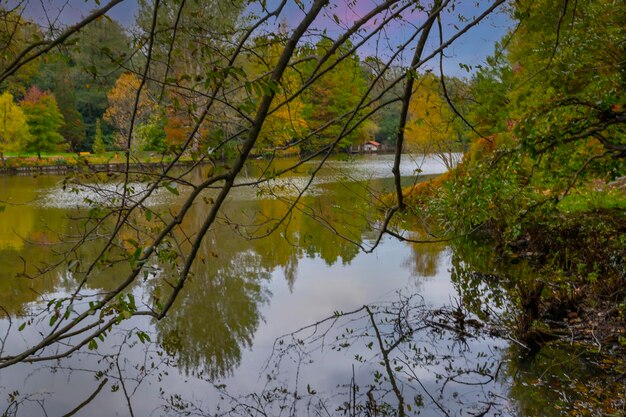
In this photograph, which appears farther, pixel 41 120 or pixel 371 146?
pixel 371 146

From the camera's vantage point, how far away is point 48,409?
3666 millimetres

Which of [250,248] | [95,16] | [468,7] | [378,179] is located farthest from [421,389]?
[378,179]

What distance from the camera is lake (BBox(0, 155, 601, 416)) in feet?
11.6

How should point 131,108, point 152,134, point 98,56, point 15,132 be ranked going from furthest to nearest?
point 15,132, point 131,108, point 152,134, point 98,56

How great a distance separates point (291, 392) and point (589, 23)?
15.6ft

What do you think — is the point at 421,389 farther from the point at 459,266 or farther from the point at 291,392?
the point at 459,266

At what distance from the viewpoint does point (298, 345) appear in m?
4.66

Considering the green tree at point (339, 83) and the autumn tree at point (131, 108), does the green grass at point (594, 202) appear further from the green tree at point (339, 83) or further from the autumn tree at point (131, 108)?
the autumn tree at point (131, 108)

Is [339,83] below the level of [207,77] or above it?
above

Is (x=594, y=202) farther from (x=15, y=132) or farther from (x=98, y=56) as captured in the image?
(x=15, y=132)

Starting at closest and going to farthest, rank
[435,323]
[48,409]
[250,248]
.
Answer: [48,409] → [435,323] → [250,248]

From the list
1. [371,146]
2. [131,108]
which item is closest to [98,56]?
[131,108]

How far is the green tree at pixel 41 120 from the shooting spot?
24734 mm

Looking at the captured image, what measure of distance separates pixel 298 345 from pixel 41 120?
83.2 ft
